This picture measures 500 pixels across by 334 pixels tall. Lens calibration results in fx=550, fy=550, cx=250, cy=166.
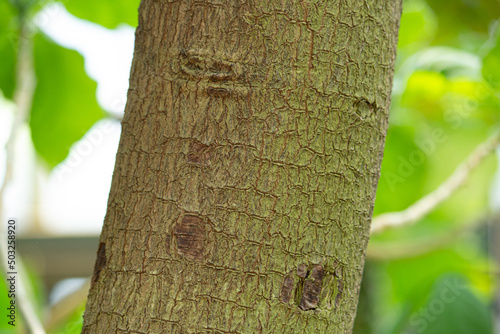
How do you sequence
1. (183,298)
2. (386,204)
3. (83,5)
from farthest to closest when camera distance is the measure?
(386,204) < (83,5) < (183,298)

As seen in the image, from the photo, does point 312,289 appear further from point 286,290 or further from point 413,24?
point 413,24

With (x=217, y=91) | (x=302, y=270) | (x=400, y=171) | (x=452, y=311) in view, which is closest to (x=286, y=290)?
(x=302, y=270)

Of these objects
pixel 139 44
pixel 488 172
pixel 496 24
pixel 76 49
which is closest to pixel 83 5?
pixel 76 49

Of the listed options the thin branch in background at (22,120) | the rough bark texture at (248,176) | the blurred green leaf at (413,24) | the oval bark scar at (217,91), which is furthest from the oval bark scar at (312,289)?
the blurred green leaf at (413,24)

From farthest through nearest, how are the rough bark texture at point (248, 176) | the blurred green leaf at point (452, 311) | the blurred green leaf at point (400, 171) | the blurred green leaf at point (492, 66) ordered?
the blurred green leaf at point (400, 171)
the blurred green leaf at point (452, 311)
the blurred green leaf at point (492, 66)
the rough bark texture at point (248, 176)

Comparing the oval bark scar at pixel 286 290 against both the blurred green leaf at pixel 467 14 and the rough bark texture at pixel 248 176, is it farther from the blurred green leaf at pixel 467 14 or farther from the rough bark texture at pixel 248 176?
the blurred green leaf at pixel 467 14

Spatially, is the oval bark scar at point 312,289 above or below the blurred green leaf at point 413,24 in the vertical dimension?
below

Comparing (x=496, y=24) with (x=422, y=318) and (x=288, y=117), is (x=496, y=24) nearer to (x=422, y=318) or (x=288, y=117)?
(x=422, y=318)
